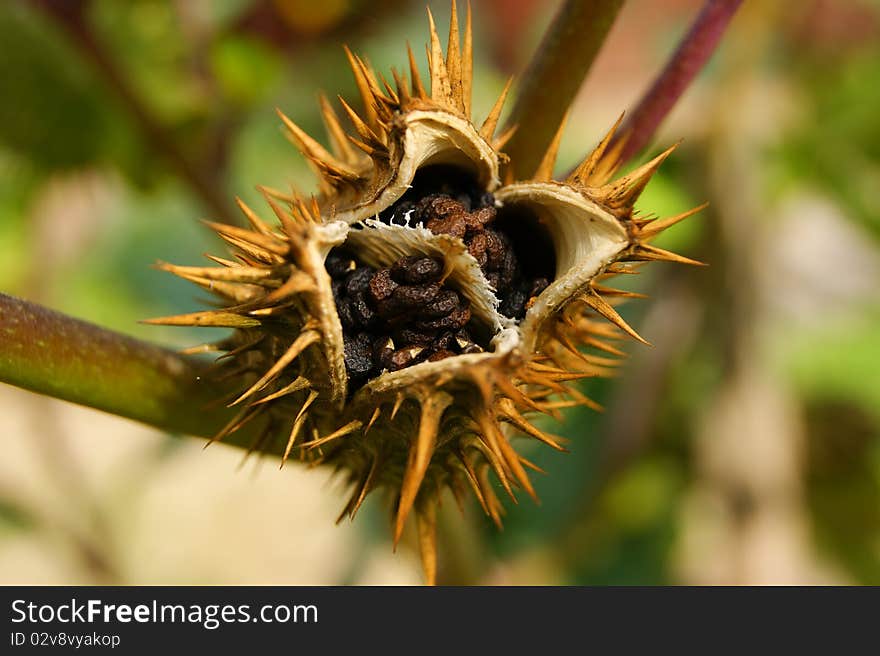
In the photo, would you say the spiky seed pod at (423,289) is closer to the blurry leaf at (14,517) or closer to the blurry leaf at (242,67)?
the blurry leaf at (242,67)

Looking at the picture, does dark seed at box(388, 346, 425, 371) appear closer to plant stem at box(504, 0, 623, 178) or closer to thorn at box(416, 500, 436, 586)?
thorn at box(416, 500, 436, 586)

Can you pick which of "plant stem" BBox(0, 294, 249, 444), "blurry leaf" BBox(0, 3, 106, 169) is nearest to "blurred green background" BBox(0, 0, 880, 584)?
"blurry leaf" BBox(0, 3, 106, 169)

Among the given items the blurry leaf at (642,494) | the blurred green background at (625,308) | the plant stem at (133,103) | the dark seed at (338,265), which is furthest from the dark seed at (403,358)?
the blurry leaf at (642,494)

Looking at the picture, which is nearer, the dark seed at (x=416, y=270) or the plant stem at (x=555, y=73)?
the dark seed at (x=416, y=270)

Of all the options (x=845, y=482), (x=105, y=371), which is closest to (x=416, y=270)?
(x=105, y=371)

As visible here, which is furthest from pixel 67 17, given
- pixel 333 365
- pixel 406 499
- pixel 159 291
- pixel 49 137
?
pixel 406 499
